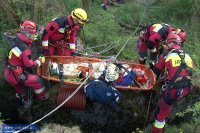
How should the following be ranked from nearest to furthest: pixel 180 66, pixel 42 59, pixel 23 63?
pixel 180 66 < pixel 23 63 < pixel 42 59

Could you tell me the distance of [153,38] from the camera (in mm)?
7176

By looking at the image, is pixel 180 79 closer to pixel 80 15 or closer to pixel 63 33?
pixel 80 15

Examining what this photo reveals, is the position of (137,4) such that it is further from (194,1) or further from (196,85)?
(196,85)

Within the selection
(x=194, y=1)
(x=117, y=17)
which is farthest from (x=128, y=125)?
(x=117, y=17)

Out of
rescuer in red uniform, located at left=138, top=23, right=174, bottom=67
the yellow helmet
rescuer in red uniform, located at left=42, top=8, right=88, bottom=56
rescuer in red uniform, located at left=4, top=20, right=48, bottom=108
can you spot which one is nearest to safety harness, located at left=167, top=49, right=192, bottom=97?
rescuer in red uniform, located at left=138, top=23, right=174, bottom=67

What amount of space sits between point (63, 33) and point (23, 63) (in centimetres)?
164

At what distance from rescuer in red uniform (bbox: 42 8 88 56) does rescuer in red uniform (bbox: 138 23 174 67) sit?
1.42 meters

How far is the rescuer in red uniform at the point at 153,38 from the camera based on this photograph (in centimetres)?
714

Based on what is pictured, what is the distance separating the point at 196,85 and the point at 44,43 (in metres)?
3.45

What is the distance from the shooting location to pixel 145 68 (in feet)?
24.5

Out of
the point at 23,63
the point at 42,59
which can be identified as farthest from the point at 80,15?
the point at 23,63

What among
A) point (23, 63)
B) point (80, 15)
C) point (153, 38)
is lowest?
point (23, 63)

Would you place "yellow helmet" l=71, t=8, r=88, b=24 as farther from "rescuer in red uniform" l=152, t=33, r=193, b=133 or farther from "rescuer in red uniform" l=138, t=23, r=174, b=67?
"rescuer in red uniform" l=152, t=33, r=193, b=133

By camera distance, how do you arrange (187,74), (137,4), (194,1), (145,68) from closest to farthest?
1. (187,74)
2. (145,68)
3. (194,1)
4. (137,4)
